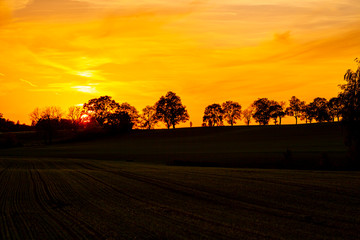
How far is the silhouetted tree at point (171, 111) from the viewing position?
129 meters

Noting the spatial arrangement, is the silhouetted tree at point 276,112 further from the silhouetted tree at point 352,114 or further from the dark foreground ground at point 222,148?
the silhouetted tree at point 352,114

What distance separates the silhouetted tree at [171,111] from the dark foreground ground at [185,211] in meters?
109

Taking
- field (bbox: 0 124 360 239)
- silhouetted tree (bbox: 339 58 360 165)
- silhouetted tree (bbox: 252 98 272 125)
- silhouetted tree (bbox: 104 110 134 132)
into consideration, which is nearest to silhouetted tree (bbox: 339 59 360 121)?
silhouetted tree (bbox: 339 58 360 165)

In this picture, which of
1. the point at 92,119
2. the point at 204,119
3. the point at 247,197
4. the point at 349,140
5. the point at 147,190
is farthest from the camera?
the point at 204,119

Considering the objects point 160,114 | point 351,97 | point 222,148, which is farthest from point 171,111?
point 351,97

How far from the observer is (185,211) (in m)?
12.5

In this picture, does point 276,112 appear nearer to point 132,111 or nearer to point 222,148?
point 132,111

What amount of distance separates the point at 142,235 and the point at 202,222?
77.7 inches

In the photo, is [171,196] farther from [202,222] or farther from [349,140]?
[349,140]

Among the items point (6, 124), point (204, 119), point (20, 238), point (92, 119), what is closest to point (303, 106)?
point (204, 119)

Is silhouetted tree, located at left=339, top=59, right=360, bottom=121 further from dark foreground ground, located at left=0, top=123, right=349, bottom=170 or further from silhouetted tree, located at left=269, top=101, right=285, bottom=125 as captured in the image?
silhouetted tree, located at left=269, top=101, right=285, bottom=125

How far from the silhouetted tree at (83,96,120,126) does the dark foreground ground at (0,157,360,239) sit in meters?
101

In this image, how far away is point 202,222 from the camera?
35.8 ft

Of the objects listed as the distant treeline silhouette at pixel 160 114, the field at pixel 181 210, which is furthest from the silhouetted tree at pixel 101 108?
the field at pixel 181 210
